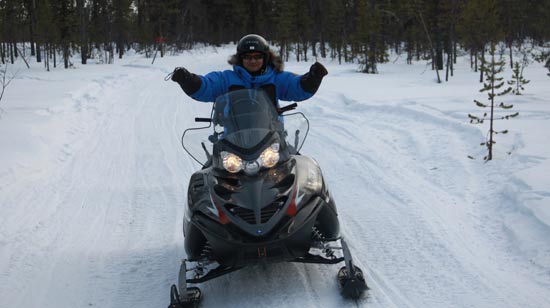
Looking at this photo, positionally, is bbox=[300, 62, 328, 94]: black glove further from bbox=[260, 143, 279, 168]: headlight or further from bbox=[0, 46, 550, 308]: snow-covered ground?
bbox=[0, 46, 550, 308]: snow-covered ground

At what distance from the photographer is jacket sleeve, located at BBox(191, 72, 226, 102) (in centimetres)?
444

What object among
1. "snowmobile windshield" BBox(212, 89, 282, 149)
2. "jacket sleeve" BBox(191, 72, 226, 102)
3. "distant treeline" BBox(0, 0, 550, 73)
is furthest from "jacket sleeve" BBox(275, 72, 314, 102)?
"distant treeline" BBox(0, 0, 550, 73)

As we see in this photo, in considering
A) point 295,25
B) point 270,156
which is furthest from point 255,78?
point 295,25

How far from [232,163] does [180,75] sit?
112 centimetres

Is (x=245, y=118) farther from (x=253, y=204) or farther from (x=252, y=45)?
(x=252, y=45)

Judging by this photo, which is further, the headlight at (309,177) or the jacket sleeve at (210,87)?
the jacket sleeve at (210,87)

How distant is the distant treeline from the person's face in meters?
10.5

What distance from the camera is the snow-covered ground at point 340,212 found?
3.81 meters

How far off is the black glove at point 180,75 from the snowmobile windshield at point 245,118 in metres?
0.43

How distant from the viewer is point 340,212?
547 cm

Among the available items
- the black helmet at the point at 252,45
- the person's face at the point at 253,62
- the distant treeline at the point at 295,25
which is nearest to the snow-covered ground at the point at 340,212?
the person's face at the point at 253,62

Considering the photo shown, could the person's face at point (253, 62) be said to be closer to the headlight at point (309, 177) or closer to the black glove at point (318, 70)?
the black glove at point (318, 70)

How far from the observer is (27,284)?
4.11m

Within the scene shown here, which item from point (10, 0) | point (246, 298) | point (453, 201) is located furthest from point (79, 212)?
point (10, 0)
